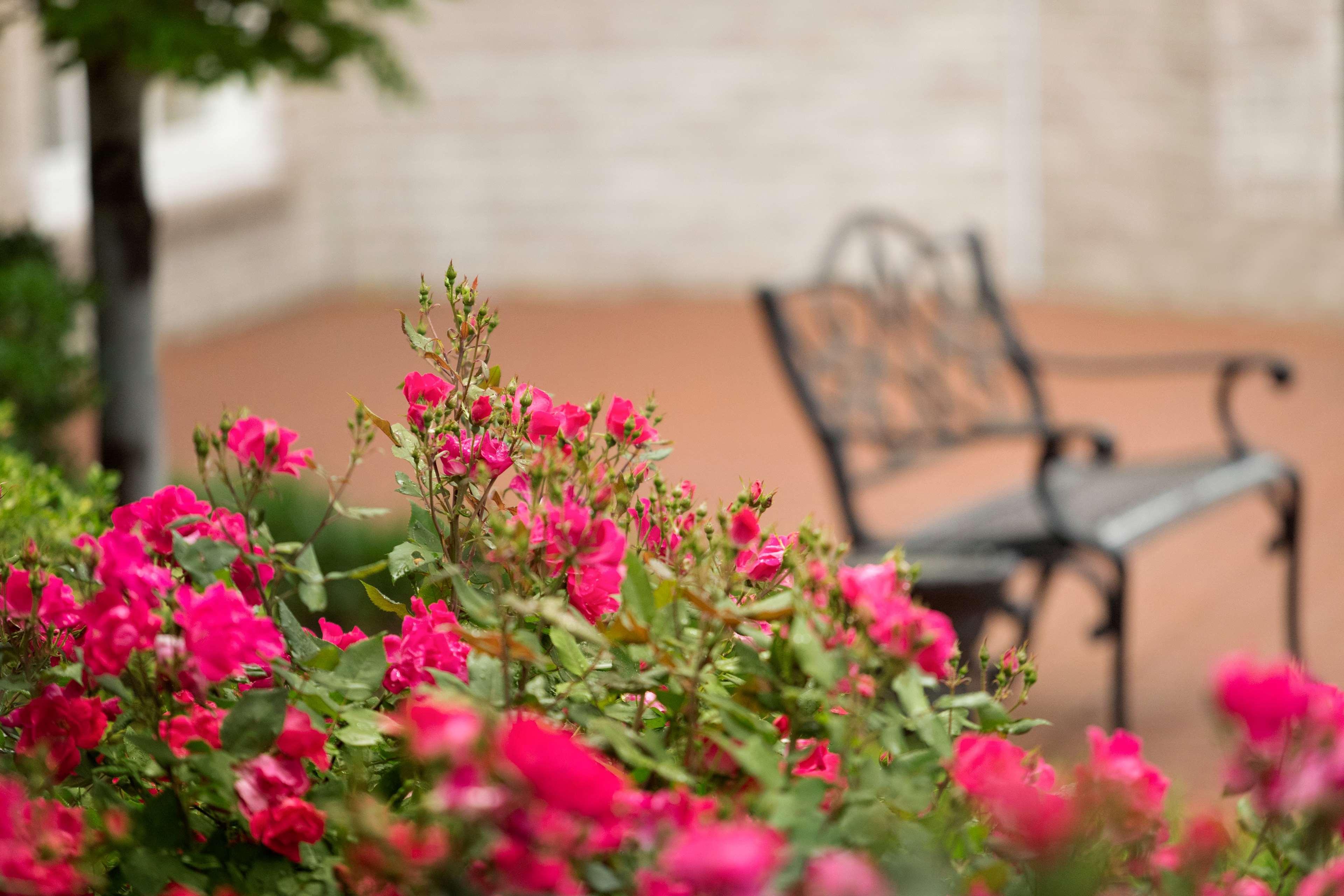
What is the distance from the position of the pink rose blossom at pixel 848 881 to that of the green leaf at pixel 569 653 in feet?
0.90

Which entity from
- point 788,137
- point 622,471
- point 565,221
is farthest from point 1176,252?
point 622,471

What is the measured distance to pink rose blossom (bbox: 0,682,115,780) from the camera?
3.31ft

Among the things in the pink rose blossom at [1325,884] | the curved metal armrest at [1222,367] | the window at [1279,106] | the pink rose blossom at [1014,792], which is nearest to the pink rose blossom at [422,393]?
the pink rose blossom at [1014,792]

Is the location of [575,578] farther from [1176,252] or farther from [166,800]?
[1176,252]

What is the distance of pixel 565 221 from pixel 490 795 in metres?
9.32

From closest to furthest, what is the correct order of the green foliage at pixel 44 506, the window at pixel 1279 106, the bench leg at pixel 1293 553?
the green foliage at pixel 44 506, the bench leg at pixel 1293 553, the window at pixel 1279 106

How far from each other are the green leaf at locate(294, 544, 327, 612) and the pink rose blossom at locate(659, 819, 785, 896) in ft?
1.34

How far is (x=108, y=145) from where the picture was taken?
3.88 metres

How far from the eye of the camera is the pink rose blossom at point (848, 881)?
26.2 inches

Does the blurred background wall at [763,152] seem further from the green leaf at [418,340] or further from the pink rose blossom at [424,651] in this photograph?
the pink rose blossom at [424,651]

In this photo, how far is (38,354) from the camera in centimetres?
379

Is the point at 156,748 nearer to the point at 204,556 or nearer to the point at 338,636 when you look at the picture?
the point at 204,556

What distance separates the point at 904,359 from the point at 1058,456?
35.2 inches

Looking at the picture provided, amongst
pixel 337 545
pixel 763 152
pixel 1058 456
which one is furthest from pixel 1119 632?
pixel 763 152
